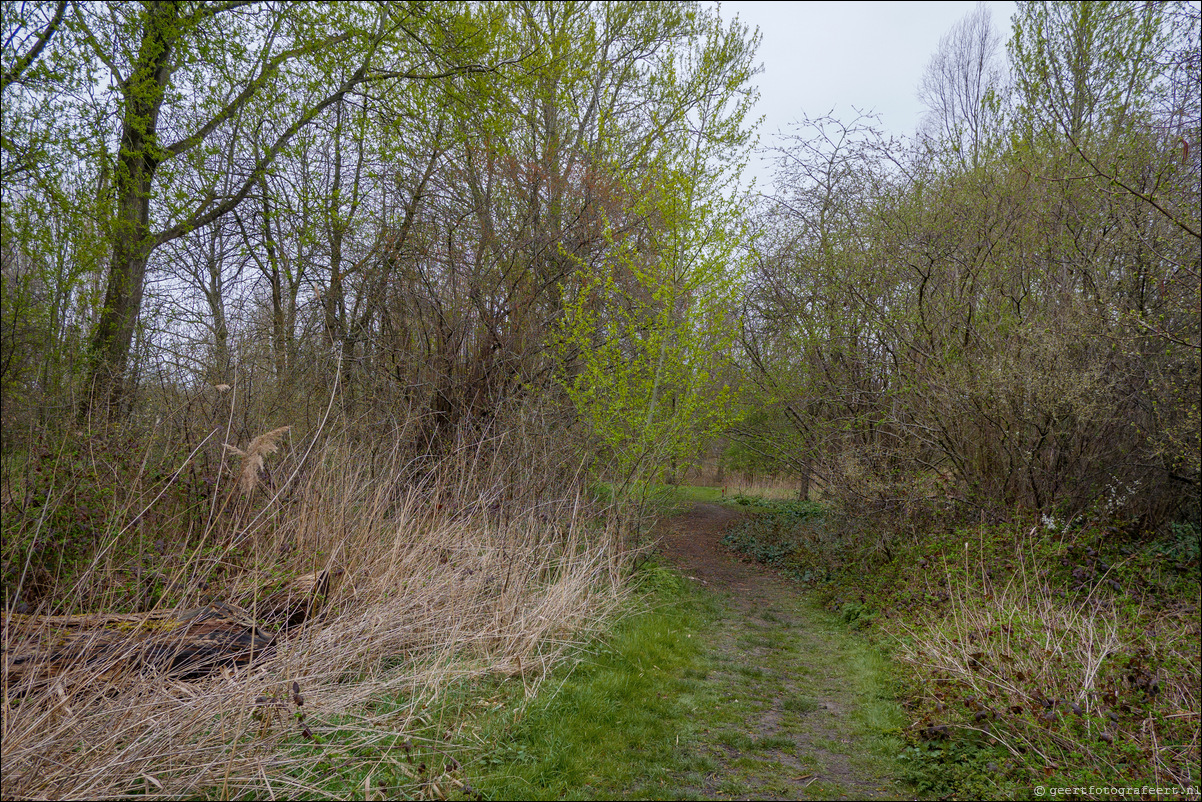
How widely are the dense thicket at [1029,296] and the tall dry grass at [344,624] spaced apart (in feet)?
14.9

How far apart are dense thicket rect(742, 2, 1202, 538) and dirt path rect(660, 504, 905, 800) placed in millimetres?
2397

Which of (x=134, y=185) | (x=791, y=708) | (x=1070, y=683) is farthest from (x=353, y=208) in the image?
(x=1070, y=683)

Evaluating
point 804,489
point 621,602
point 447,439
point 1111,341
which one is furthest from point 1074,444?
point 804,489

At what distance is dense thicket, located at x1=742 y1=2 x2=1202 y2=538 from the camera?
22.0 ft

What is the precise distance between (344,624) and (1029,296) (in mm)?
8293

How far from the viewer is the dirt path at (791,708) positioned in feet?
11.9

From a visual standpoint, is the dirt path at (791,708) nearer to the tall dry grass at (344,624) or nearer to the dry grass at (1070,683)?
the dry grass at (1070,683)

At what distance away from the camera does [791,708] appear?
188 inches

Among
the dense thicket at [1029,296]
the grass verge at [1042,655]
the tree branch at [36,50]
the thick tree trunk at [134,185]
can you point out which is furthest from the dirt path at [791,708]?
the tree branch at [36,50]

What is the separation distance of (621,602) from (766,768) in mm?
3147

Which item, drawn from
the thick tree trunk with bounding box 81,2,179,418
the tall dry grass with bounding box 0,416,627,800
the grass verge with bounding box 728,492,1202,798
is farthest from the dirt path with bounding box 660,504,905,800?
the thick tree trunk with bounding box 81,2,179,418

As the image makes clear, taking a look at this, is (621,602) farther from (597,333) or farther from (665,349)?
(597,333)

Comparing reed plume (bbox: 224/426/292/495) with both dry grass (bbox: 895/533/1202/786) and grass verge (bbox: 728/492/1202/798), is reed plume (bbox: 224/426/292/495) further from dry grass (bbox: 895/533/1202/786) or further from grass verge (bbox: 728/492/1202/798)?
dry grass (bbox: 895/533/1202/786)

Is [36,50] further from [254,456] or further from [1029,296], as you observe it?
[1029,296]
